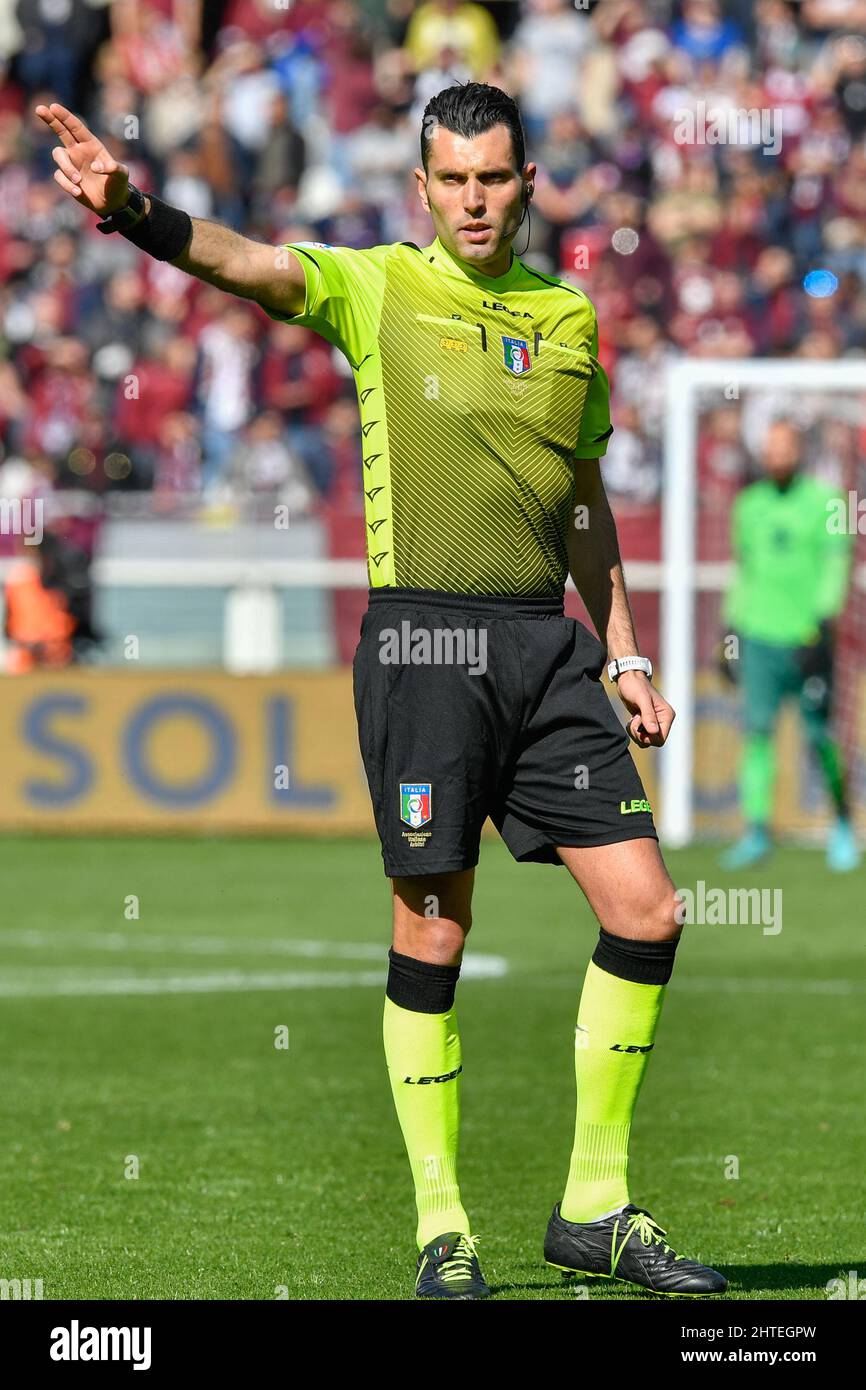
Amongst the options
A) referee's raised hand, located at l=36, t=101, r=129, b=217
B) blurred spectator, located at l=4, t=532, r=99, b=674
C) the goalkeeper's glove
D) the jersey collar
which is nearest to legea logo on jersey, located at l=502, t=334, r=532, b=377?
the jersey collar

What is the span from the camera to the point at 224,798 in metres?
14.5

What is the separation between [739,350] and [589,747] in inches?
522

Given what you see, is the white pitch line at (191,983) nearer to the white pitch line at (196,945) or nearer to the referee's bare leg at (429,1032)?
the white pitch line at (196,945)

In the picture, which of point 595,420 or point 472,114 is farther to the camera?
point 595,420

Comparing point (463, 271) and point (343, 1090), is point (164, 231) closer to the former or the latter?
point (463, 271)

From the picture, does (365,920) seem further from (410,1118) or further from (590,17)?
(590,17)

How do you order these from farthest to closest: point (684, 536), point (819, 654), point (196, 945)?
point (684, 536) < point (819, 654) < point (196, 945)

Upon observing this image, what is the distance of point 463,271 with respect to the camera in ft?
15.8

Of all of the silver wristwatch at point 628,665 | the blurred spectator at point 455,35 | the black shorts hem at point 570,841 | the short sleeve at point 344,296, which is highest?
the blurred spectator at point 455,35

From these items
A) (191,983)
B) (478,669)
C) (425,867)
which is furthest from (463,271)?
(191,983)

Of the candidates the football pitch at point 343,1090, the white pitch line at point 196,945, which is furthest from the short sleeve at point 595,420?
the white pitch line at point 196,945

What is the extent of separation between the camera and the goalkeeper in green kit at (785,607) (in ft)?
44.1

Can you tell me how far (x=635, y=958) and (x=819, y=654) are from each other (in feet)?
29.2
